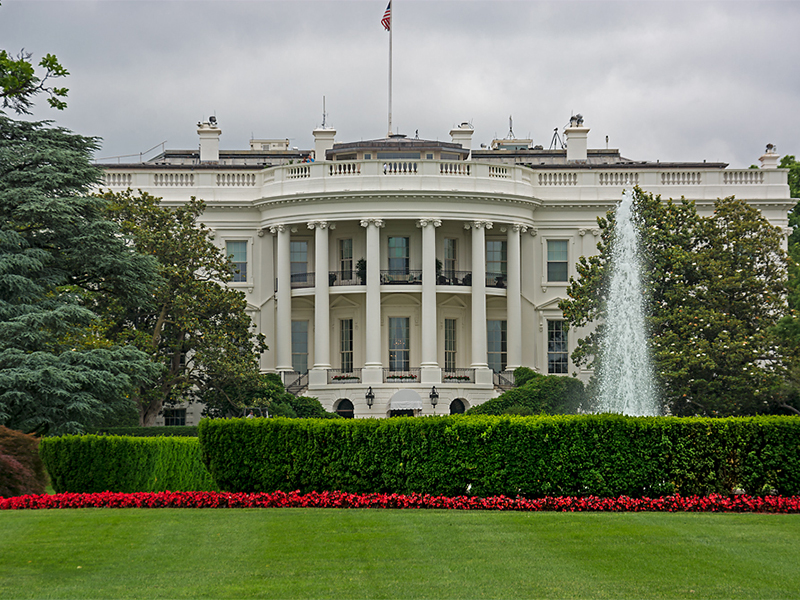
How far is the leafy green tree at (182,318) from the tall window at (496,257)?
547 inches

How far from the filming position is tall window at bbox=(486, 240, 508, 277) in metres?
50.8

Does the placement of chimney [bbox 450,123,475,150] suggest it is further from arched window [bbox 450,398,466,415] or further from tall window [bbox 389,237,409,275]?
arched window [bbox 450,398,466,415]

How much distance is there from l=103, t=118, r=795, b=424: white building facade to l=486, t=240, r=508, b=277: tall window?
0.06 m

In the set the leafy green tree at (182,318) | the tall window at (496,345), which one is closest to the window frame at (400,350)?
the tall window at (496,345)

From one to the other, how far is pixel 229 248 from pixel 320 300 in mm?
5991

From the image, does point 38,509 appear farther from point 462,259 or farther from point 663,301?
point 462,259

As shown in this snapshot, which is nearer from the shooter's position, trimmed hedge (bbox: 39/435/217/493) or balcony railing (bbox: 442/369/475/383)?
trimmed hedge (bbox: 39/435/217/493)

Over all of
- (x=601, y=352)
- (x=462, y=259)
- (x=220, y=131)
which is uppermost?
(x=220, y=131)

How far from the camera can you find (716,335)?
39.1 metres

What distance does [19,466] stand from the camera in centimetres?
2084

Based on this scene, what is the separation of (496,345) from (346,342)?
6923 mm

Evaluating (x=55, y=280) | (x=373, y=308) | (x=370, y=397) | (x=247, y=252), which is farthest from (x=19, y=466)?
(x=247, y=252)

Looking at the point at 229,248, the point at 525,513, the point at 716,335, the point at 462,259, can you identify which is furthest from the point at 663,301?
the point at 525,513

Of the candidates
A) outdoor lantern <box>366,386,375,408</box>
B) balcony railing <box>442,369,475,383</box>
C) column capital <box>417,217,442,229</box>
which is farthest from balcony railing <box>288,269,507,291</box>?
outdoor lantern <box>366,386,375,408</box>
